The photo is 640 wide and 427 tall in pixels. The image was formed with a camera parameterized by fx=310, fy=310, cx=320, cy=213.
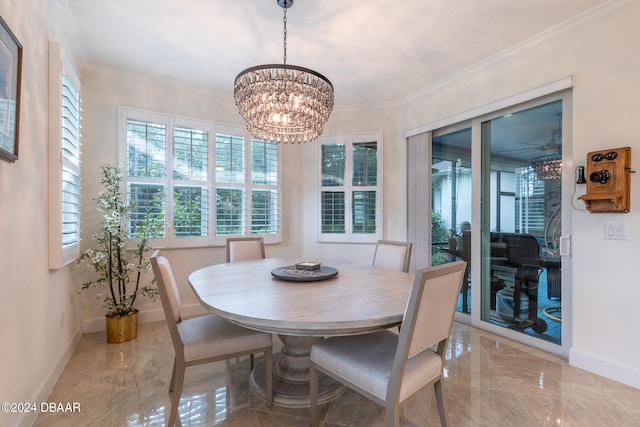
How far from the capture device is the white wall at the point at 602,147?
7.13 ft

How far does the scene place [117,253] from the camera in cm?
302

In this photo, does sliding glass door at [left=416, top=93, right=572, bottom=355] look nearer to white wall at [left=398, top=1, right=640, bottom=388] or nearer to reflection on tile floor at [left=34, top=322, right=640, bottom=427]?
white wall at [left=398, top=1, right=640, bottom=388]

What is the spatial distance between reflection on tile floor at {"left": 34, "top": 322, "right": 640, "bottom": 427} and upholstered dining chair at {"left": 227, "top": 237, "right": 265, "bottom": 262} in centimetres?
104

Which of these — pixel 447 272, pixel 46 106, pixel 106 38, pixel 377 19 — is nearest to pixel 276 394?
pixel 447 272

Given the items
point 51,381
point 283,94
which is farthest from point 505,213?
point 51,381

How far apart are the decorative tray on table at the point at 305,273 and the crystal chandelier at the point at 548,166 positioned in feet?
6.87

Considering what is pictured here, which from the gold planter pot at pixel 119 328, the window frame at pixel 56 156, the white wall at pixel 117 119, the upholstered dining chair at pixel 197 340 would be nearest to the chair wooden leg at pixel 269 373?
the upholstered dining chair at pixel 197 340

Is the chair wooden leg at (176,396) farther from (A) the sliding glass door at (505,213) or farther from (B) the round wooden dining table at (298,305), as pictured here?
(A) the sliding glass door at (505,213)

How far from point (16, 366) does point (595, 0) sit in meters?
4.30

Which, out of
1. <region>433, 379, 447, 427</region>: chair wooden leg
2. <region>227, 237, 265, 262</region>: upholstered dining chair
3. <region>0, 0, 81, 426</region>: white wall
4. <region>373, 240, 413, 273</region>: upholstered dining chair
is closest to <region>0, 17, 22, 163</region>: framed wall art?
<region>0, 0, 81, 426</region>: white wall

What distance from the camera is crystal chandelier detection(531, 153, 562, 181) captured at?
266 centimetres

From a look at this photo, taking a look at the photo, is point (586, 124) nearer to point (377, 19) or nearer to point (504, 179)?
point (504, 179)

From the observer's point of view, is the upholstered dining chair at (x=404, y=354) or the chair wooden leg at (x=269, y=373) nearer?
the upholstered dining chair at (x=404, y=354)

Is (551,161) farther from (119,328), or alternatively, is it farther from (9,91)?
(119,328)
